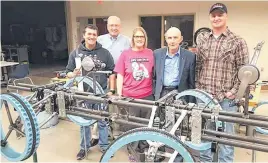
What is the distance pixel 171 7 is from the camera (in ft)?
20.6

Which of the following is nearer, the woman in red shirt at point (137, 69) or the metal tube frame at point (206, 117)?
the metal tube frame at point (206, 117)

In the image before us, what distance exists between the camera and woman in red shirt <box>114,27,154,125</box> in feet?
7.36

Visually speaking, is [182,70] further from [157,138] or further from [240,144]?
[157,138]

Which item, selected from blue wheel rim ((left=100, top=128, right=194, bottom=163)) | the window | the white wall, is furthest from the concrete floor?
the window

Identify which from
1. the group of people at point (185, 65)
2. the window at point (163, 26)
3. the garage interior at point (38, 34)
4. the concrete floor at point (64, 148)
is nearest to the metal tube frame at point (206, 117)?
the group of people at point (185, 65)

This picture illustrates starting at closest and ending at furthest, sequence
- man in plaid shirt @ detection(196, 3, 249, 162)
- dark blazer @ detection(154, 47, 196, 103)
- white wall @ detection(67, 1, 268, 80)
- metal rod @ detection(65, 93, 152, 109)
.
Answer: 1. metal rod @ detection(65, 93, 152, 109)
2. man in plaid shirt @ detection(196, 3, 249, 162)
3. dark blazer @ detection(154, 47, 196, 103)
4. white wall @ detection(67, 1, 268, 80)

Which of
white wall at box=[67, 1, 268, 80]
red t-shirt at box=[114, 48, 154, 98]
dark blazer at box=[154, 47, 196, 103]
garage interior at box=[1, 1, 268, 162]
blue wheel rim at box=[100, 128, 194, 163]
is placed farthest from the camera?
garage interior at box=[1, 1, 268, 162]

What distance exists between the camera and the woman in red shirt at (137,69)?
2.24m

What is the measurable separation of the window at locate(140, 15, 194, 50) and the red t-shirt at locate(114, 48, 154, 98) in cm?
435

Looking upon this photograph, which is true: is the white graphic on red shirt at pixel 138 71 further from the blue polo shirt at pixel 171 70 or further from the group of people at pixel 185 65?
the blue polo shirt at pixel 171 70

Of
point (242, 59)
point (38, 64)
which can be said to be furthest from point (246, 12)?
point (38, 64)

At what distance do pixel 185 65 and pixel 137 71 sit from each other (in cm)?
43

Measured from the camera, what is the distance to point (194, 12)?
19.8 ft

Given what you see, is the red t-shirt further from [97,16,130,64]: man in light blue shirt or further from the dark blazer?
Answer: [97,16,130,64]: man in light blue shirt
